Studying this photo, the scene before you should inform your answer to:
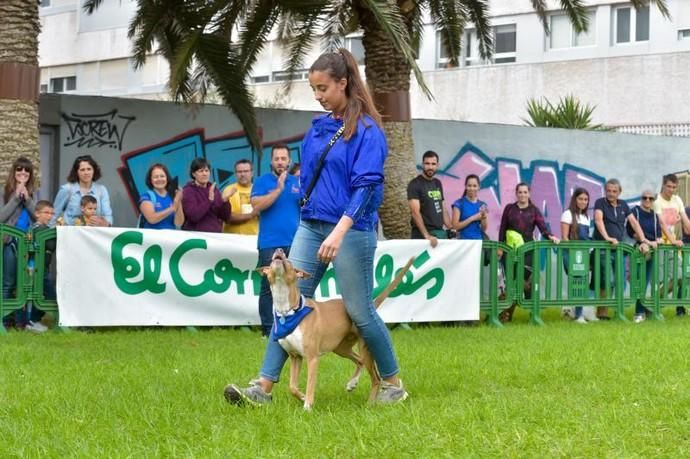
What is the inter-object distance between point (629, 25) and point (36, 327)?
1122 inches

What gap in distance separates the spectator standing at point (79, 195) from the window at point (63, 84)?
115ft

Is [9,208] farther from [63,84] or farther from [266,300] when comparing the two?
→ [63,84]

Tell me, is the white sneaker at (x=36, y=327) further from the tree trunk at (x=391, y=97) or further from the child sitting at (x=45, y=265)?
the tree trunk at (x=391, y=97)

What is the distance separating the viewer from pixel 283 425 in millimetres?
6457

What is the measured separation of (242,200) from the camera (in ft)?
45.5

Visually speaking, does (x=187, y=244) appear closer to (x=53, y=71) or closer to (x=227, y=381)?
(x=227, y=381)

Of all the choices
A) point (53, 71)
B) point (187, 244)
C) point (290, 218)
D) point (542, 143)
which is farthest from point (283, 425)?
point (53, 71)

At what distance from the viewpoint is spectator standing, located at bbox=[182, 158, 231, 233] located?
1336cm

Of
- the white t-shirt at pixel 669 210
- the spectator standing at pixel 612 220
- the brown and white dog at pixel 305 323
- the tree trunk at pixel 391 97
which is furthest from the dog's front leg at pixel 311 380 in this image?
the white t-shirt at pixel 669 210

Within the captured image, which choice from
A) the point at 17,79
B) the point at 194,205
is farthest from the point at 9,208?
the point at 194,205

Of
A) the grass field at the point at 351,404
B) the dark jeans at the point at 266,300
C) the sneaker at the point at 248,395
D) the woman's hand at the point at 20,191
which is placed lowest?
the grass field at the point at 351,404

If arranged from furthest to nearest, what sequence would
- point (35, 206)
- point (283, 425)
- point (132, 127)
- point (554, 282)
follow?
point (132, 127)
point (554, 282)
point (35, 206)
point (283, 425)

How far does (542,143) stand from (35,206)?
35.2 feet

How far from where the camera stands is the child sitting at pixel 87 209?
1316cm
